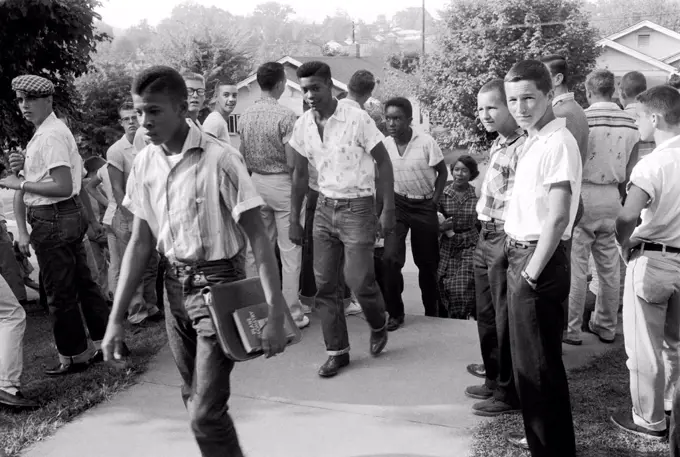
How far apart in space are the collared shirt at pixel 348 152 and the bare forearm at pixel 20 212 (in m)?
2.49

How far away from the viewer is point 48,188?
500cm

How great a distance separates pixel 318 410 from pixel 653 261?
2238 millimetres

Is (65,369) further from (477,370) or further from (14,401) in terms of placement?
(477,370)

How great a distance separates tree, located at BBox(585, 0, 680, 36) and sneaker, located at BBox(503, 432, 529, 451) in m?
79.3

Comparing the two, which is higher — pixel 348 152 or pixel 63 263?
pixel 348 152

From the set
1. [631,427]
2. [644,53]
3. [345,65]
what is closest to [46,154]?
[631,427]

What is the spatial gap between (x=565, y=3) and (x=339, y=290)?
35583 mm

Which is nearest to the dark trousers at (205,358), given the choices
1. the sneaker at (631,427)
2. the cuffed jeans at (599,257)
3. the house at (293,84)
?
the sneaker at (631,427)

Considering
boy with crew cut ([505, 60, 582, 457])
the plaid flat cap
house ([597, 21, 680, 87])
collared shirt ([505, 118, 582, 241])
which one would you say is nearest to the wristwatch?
boy with crew cut ([505, 60, 582, 457])

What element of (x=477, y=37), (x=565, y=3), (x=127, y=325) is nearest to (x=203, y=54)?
(x=477, y=37)

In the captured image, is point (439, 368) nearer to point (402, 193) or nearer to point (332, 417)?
point (332, 417)

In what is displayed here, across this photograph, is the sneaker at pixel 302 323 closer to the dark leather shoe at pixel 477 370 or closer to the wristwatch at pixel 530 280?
the dark leather shoe at pixel 477 370

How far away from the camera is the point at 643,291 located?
3.96 metres

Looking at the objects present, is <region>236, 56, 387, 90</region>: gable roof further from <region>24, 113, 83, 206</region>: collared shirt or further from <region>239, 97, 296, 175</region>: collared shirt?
<region>24, 113, 83, 206</region>: collared shirt
